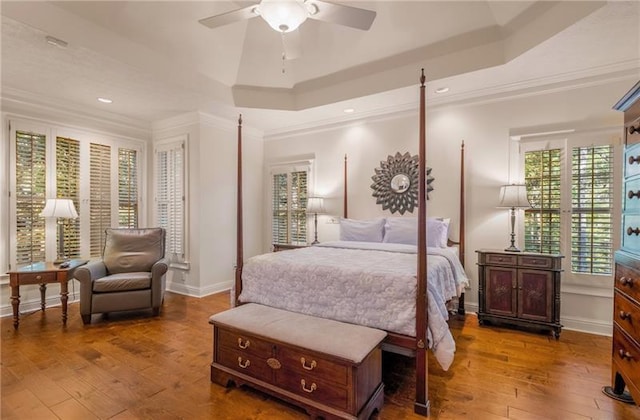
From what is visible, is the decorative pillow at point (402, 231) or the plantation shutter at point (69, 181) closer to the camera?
the decorative pillow at point (402, 231)

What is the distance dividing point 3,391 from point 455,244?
423cm

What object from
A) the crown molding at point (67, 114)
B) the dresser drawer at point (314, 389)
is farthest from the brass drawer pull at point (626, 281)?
the crown molding at point (67, 114)

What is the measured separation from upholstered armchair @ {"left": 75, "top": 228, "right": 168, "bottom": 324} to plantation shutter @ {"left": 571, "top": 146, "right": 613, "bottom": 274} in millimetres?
4521

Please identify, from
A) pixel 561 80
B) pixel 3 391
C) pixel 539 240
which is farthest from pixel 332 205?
pixel 3 391

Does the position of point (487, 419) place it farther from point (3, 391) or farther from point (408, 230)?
point (3, 391)

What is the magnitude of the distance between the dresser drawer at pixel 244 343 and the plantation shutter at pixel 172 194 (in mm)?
2765

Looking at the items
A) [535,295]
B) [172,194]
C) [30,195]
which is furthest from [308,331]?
[30,195]

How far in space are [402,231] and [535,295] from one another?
144cm

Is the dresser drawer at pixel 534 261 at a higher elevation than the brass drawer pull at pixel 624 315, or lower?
higher

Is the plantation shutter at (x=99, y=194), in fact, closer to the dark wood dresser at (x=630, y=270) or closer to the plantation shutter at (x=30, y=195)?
the plantation shutter at (x=30, y=195)

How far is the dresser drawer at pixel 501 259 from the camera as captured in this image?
10.3 ft

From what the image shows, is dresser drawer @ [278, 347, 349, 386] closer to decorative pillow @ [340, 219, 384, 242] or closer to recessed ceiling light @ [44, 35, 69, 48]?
decorative pillow @ [340, 219, 384, 242]

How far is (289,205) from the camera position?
5230mm

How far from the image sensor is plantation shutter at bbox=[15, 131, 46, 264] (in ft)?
12.1
